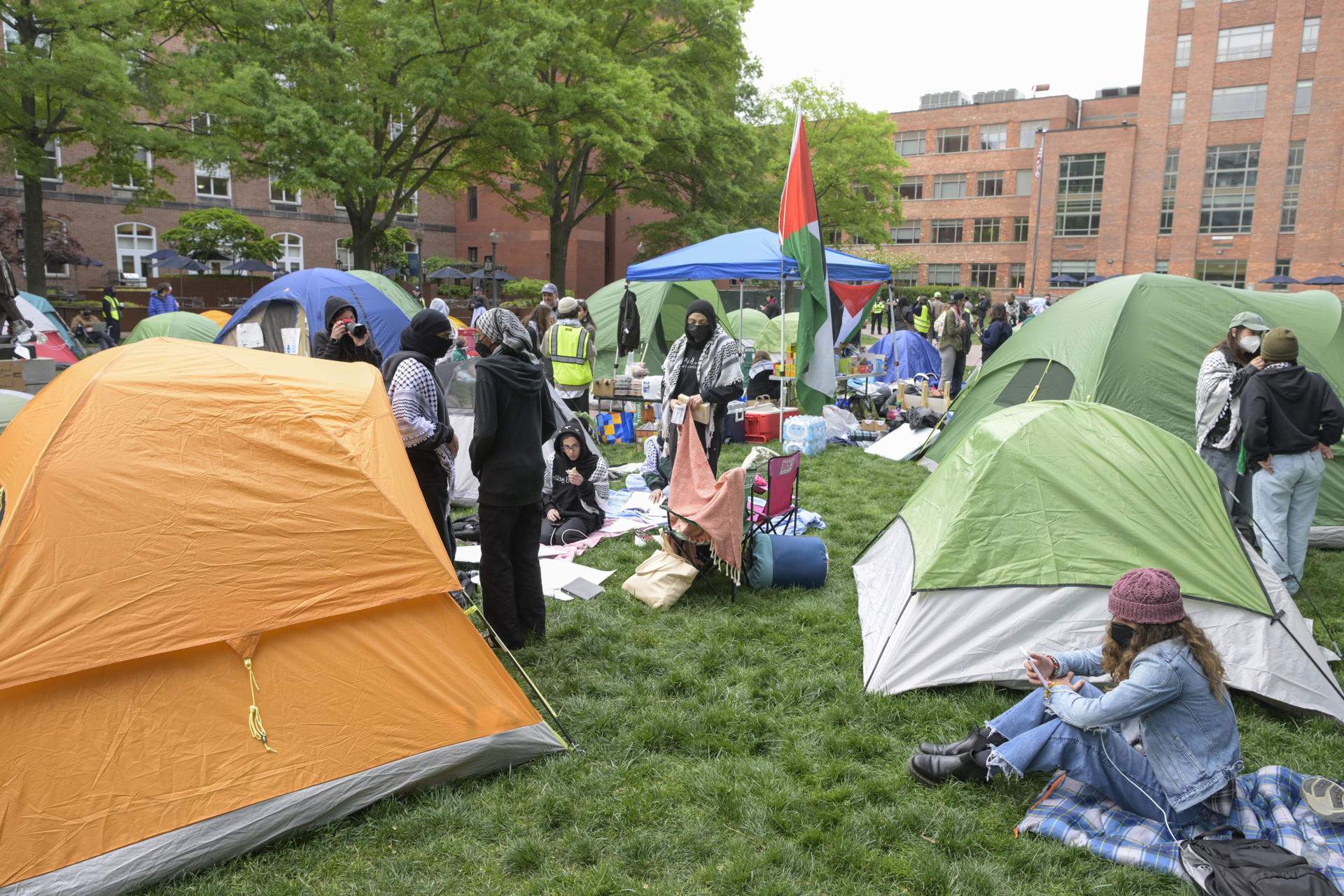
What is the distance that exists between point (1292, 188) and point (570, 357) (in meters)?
48.1

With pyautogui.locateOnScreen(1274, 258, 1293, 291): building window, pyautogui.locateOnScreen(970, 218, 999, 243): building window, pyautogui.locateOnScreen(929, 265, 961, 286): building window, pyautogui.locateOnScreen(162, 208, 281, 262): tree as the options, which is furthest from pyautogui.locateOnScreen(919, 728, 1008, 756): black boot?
pyautogui.locateOnScreen(970, 218, 999, 243): building window

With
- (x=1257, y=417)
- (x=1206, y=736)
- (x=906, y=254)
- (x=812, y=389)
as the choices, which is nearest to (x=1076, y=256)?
(x=906, y=254)

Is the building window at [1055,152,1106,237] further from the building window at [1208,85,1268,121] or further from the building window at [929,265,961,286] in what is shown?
the building window at [929,265,961,286]

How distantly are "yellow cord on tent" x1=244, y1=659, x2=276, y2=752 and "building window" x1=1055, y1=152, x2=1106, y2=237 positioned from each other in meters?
54.0

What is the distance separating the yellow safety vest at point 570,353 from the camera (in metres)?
10.0

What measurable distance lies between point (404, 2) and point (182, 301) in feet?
45.3

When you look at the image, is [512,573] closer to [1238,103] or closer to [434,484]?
[434,484]

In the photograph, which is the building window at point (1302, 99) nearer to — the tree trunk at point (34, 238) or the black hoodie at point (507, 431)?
the tree trunk at point (34, 238)

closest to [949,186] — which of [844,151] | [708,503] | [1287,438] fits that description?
[844,151]

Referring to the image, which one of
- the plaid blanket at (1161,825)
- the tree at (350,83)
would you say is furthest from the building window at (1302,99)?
the plaid blanket at (1161,825)

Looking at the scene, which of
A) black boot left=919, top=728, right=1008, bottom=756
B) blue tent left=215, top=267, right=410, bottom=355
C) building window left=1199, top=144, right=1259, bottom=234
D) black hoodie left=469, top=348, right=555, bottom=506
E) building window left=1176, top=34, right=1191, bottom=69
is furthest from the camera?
building window left=1176, top=34, right=1191, bottom=69

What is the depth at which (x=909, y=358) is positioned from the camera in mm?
14688

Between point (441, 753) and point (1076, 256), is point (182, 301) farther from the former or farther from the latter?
point (1076, 256)

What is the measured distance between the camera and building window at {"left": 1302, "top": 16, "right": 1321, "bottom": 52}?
4288 centimetres
